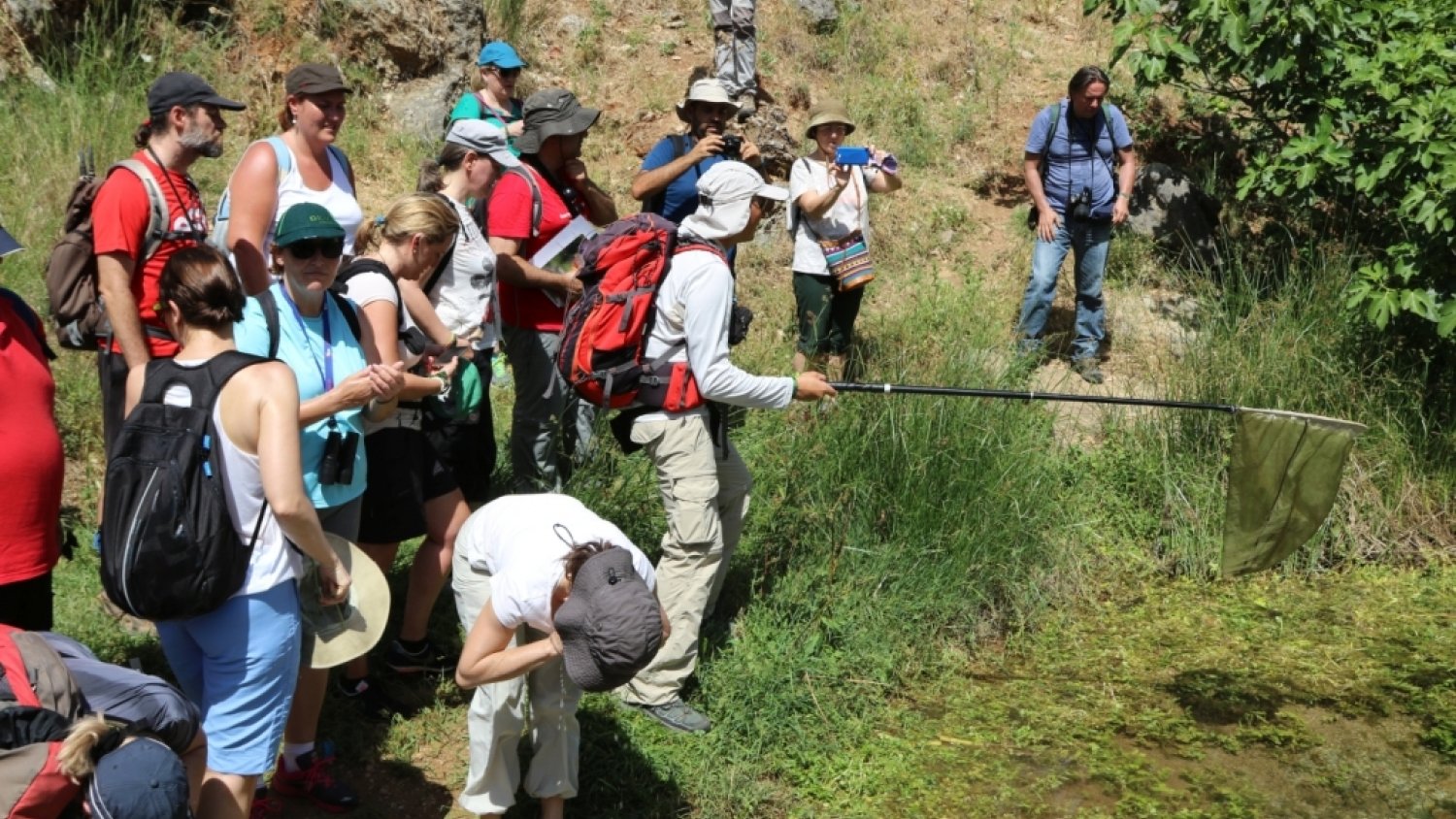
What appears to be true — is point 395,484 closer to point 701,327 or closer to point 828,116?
point 701,327

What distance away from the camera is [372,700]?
4.44 metres

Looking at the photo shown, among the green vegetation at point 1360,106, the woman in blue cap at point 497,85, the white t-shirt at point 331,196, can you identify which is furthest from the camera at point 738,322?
the green vegetation at point 1360,106

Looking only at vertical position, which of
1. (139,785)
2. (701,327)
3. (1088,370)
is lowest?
(1088,370)

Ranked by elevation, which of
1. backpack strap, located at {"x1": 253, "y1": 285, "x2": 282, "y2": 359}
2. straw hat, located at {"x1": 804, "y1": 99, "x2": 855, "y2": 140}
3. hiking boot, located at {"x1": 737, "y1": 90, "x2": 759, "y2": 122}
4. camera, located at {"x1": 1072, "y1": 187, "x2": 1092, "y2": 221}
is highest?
straw hat, located at {"x1": 804, "y1": 99, "x2": 855, "y2": 140}

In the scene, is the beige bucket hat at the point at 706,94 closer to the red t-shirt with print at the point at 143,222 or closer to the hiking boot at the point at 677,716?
the red t-shirt with print at the point at 143,222

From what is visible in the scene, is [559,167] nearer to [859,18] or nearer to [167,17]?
[167,17]

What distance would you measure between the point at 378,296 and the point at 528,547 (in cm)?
109

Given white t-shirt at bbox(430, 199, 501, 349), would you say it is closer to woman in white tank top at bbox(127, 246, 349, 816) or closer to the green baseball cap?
the green baseball cap

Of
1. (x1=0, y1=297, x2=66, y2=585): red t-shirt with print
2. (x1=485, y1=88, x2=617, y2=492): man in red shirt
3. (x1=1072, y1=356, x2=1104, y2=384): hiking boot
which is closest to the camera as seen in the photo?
(x1=0, y1=297, x2=66, y2=585): red t-shirt with print

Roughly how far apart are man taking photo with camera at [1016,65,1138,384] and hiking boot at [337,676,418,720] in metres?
4.13

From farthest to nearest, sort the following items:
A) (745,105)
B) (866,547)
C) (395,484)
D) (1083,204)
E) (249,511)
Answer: (745,105) < (1083,204) < (866,547) < (395,484) < (249,511)

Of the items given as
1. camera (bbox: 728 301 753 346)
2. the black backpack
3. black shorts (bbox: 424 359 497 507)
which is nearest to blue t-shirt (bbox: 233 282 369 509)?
the black backpack

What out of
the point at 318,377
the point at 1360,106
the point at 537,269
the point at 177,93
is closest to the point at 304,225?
the point at 318,377

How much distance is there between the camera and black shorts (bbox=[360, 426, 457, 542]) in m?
4.29
